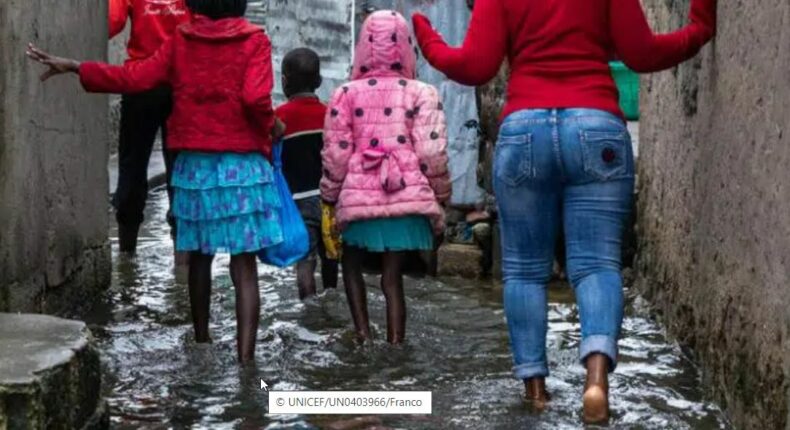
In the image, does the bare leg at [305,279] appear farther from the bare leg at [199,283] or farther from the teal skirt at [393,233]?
the bare leg at [199,283]

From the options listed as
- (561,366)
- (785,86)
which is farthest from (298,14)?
(785,86)

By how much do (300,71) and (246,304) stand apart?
160 centimetres

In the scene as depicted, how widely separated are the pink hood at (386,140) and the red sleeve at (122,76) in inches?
34.0

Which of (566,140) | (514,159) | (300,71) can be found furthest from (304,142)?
(566,140)

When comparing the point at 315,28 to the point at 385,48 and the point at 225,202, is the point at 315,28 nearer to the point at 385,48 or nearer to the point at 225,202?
the point at 385,48

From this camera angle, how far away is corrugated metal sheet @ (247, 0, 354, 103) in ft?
32.7

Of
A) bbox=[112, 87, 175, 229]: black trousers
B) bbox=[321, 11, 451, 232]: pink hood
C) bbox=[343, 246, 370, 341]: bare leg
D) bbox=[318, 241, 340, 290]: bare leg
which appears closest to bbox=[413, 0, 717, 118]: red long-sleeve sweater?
bbox=[321, 11, 451, 232]: pink hood

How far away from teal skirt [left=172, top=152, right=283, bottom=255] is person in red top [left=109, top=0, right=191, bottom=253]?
166 cm

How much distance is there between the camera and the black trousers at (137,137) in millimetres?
8289

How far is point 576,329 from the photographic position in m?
6.98

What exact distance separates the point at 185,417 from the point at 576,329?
233 cm

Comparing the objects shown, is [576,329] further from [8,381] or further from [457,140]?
[8,381]

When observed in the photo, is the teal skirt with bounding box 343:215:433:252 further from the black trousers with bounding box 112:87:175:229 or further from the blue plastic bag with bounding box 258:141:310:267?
the black trousers with bounding box 112:87:175:229

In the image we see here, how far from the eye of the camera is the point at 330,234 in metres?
7.14
